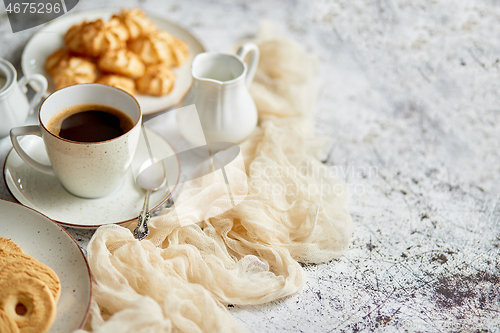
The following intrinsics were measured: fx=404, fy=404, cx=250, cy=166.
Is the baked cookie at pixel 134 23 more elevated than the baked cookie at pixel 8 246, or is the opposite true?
the baked cookie at pixel 134 23

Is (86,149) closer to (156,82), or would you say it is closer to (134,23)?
(156,82)

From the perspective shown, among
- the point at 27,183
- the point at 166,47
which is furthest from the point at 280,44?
the point at 27,183

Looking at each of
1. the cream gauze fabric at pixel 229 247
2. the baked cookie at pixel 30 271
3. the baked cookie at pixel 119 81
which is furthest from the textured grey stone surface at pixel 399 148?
the baked cookie at pixel 119 81

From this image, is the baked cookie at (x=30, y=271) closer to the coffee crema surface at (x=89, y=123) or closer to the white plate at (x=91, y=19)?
the coffee crema surface at (x=89, y=123)

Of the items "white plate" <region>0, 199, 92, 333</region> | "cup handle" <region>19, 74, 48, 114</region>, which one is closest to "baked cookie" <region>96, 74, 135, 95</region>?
"cup handle" <region>19, 74, 48, 114</region>

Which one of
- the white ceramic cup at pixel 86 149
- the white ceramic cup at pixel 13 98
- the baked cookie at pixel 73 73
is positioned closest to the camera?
the white ceramic cup at pixel 86 149

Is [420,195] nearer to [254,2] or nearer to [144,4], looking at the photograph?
[254,2]
